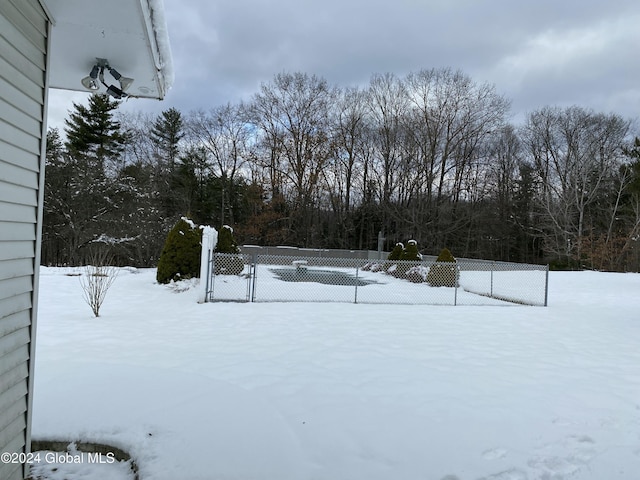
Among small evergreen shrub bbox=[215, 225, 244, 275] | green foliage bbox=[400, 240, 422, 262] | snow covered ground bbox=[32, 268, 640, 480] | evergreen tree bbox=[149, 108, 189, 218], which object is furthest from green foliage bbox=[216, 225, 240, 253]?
evergreen tree bbox=[149, 108, 189, 218]

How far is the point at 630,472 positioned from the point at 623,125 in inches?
1258

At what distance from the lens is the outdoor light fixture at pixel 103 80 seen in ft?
9.60

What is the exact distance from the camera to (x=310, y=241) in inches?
1173

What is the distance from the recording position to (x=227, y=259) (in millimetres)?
11664

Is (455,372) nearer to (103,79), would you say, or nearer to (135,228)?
(103,79)

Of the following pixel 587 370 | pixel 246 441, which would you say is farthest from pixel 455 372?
pixel 246 441

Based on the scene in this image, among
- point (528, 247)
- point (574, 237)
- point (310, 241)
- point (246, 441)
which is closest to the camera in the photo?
point (246, 441)

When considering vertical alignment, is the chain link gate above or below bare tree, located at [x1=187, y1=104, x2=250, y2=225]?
below

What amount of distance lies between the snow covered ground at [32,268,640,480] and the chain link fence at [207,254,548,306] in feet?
8.37

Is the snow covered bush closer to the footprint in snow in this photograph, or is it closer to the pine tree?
the footprint in snow

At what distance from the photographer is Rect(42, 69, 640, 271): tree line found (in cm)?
2670

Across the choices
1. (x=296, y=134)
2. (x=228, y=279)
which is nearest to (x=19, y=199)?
(x=228, y=279)

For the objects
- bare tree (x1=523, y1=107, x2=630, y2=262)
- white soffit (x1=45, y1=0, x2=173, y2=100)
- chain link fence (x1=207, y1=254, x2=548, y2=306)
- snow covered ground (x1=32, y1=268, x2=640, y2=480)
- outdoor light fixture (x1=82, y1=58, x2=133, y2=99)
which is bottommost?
snow covered ground (x1=32, y1=268, x2=640, y2=480)

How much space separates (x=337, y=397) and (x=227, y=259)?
337 inches
